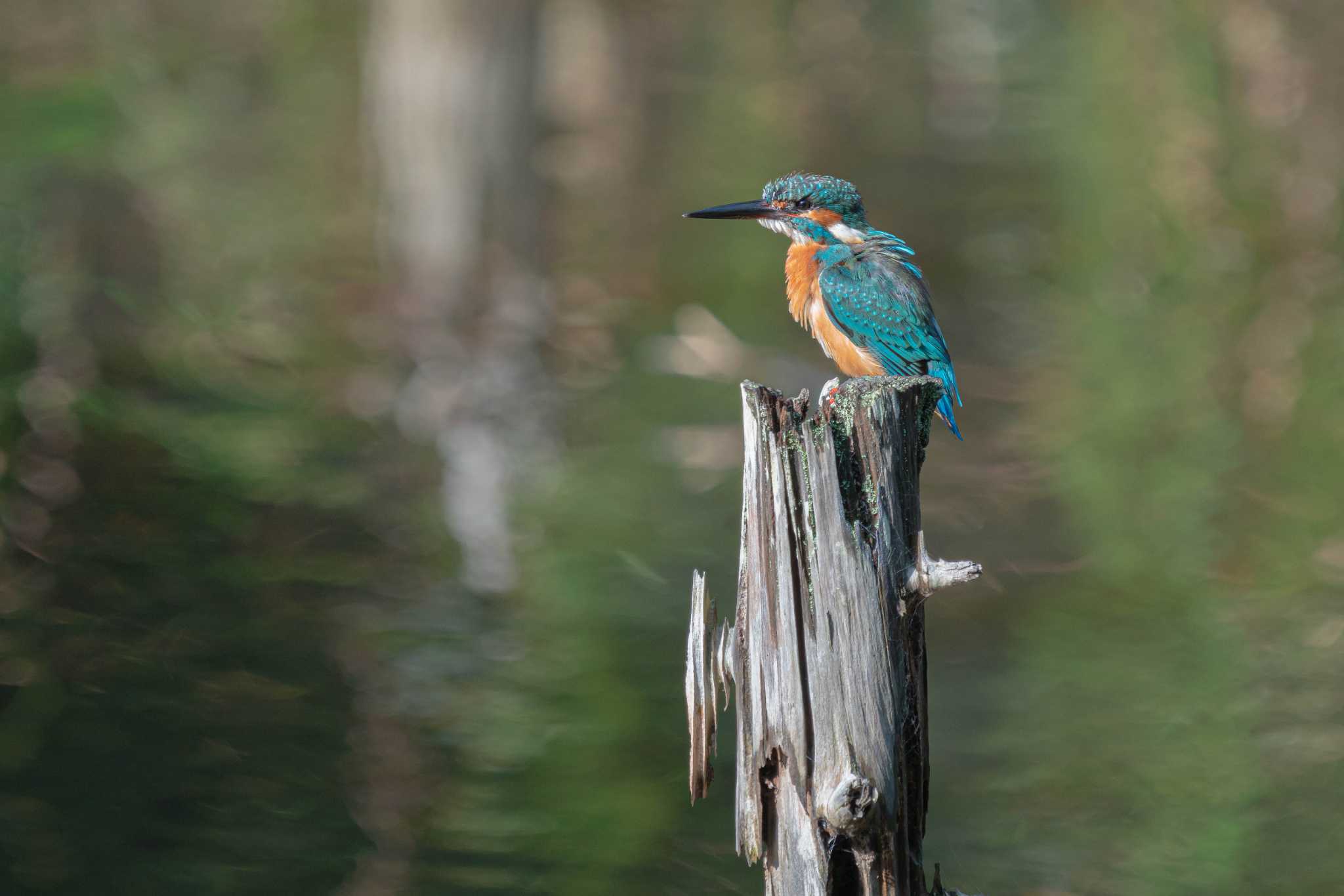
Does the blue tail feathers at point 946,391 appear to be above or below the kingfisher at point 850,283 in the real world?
below

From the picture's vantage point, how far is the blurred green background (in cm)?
628

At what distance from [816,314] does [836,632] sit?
1321 millimetres

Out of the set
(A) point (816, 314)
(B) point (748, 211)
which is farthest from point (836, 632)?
(B) point (748, 211)

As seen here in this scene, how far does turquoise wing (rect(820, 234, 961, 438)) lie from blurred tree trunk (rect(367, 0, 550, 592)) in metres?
6.40

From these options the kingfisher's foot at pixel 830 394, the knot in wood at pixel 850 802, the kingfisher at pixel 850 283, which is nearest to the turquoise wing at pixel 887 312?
the kingfisher at pixel 850 283

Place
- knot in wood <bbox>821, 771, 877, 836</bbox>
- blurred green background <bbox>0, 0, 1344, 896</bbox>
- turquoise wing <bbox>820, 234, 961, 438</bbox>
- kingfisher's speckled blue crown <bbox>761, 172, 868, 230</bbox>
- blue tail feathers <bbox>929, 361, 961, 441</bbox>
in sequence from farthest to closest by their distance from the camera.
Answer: blurred green background <bbox>0, 0, 1344, 896</bbox> < kingfisher's speckled blue crown <bbox>761, 172, 868, 230</bbox> < turquoise wing <bbox>820, 234, 961, 438</bbox> < blue tail feathers <bbox>929, 361, 961, 441</bbox> < knot in wood <bbox>821, 771, 877, 836</bbox>

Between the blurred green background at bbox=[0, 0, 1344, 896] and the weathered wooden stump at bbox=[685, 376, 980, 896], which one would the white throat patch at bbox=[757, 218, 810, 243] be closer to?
the weathered wooden stump at bbox=[685, 376, 980, 896]

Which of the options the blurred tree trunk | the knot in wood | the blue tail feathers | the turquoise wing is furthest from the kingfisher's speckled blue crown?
the blurred tree trunk

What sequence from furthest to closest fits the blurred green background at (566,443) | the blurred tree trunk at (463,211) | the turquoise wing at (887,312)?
the blurred tree trunk at (463,211) < the blurred green background at (566,443) < the turquoise wing at (887,312)

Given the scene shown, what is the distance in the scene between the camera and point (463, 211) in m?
11.4

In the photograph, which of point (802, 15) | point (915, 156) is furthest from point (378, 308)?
point (802, 15)

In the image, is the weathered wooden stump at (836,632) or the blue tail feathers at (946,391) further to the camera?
the blue tail feathers at (946,391)

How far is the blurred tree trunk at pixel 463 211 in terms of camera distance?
35.6 feet

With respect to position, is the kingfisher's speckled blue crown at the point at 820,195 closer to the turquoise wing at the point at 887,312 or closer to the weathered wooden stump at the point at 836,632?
the turquoise wing at the point at 887,312
